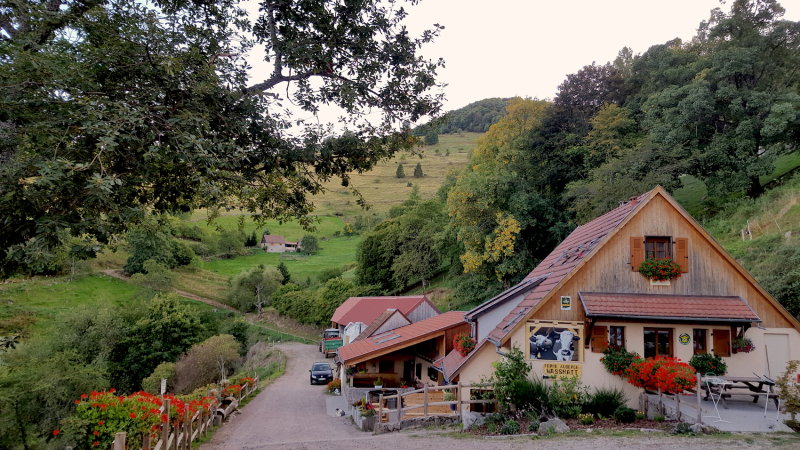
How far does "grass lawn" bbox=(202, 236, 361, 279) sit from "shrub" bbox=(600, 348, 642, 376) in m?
62.7

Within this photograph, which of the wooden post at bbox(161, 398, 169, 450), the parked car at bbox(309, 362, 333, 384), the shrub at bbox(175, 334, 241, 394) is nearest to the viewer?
the wooden post at bbox(161, 398, 169, 450)

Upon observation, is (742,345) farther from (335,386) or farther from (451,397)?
(335,386)

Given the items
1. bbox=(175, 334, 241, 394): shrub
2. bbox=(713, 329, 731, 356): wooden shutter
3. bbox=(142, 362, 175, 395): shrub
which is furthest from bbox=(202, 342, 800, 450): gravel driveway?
bbox=(142, 362, 175, 395): shrub

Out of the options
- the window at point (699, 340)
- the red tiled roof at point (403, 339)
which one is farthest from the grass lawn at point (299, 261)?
the window at point (699, 340)

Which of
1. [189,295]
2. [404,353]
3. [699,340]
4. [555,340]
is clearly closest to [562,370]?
[555,340]

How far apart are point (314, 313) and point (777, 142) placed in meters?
44.4

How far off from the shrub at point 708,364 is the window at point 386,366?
16.3m

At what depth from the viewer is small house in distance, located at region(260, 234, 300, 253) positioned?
100 metres

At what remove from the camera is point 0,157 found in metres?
6.36

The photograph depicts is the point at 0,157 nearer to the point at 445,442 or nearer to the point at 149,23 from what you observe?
the point at 149,23

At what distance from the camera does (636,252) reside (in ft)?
49.2

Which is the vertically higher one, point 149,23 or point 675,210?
point 149,23

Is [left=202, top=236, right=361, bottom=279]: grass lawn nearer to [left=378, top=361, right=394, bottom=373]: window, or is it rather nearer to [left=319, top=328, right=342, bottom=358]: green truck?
[left=319, top=328, right=342, bottom=358]: green truck

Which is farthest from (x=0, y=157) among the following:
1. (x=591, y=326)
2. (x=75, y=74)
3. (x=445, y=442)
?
(x=591, y=326)
